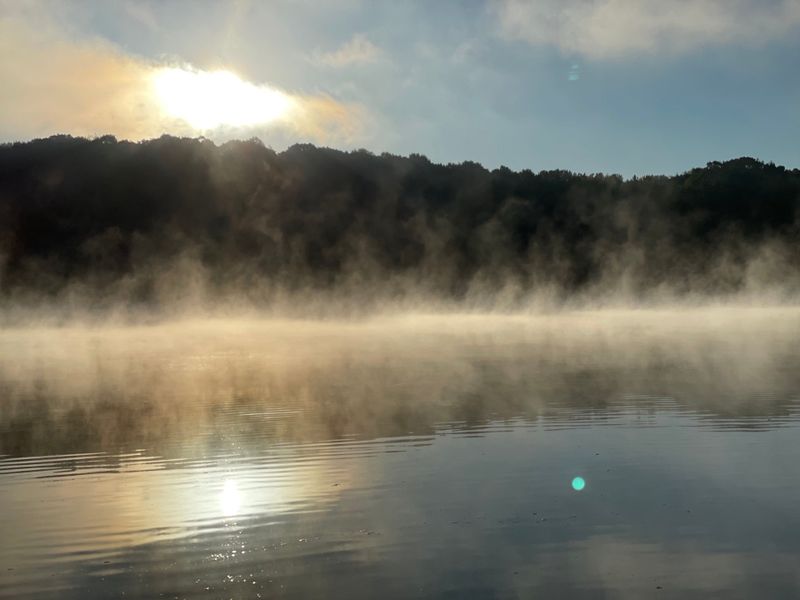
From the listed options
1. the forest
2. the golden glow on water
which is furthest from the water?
the forest

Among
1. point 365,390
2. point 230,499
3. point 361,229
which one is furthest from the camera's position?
point 361,229

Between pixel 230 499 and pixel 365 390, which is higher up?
pixel 365 390

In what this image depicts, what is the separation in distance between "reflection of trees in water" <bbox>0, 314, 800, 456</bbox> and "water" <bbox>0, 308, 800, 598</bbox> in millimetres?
103

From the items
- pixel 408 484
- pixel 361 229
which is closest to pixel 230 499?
pixel 408 484

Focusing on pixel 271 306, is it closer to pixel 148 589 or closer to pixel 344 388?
pixel 344 388

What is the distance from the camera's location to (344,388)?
20.9m

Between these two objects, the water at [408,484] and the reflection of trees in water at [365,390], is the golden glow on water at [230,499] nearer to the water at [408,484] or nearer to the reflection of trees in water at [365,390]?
the water at [408,484]

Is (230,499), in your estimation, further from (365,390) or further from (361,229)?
(361,229)

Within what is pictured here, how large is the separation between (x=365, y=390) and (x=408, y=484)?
9.56m

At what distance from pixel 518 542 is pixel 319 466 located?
4312 millimetres

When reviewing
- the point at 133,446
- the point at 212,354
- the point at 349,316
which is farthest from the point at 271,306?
the point at 133,446

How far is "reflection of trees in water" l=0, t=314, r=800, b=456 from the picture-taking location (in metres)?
15.5

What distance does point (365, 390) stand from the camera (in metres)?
20.5

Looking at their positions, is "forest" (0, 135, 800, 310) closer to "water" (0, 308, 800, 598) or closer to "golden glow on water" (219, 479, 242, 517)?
"water" (0, 308, 800, 598)
